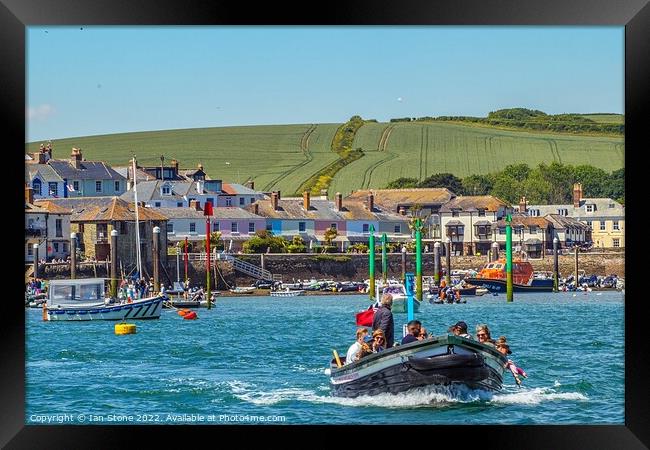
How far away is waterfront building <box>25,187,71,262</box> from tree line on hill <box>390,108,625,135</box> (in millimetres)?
15110

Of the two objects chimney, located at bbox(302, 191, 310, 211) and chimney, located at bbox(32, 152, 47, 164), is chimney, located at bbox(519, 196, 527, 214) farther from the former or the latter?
chimney, located at bbox(32, 152, 47, 164)

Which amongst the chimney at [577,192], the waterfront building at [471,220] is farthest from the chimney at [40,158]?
the chimney at [577,192]

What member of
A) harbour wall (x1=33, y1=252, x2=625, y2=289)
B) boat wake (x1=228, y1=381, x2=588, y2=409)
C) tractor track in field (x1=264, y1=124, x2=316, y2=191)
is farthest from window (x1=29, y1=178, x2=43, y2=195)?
boat wake (x1=228, y1=381, x2=588, y2=409)

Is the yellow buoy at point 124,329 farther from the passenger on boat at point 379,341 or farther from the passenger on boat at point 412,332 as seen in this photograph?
the passenger on boat at point 412,332

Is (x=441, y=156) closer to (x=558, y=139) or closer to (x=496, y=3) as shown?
(x=558, y=139)

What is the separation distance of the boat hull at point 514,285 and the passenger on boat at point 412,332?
40.3 metres

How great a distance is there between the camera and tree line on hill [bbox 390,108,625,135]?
56.4m

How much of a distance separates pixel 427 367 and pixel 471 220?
45091 mm

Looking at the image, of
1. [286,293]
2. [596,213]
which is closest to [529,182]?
[596,213]

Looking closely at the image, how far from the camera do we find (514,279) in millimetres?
57594

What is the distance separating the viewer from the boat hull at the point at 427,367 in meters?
14.1

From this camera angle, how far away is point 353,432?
11086 mm

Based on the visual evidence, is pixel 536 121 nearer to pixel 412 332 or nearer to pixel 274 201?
pixel 274 201

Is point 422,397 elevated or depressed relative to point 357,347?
depressed
